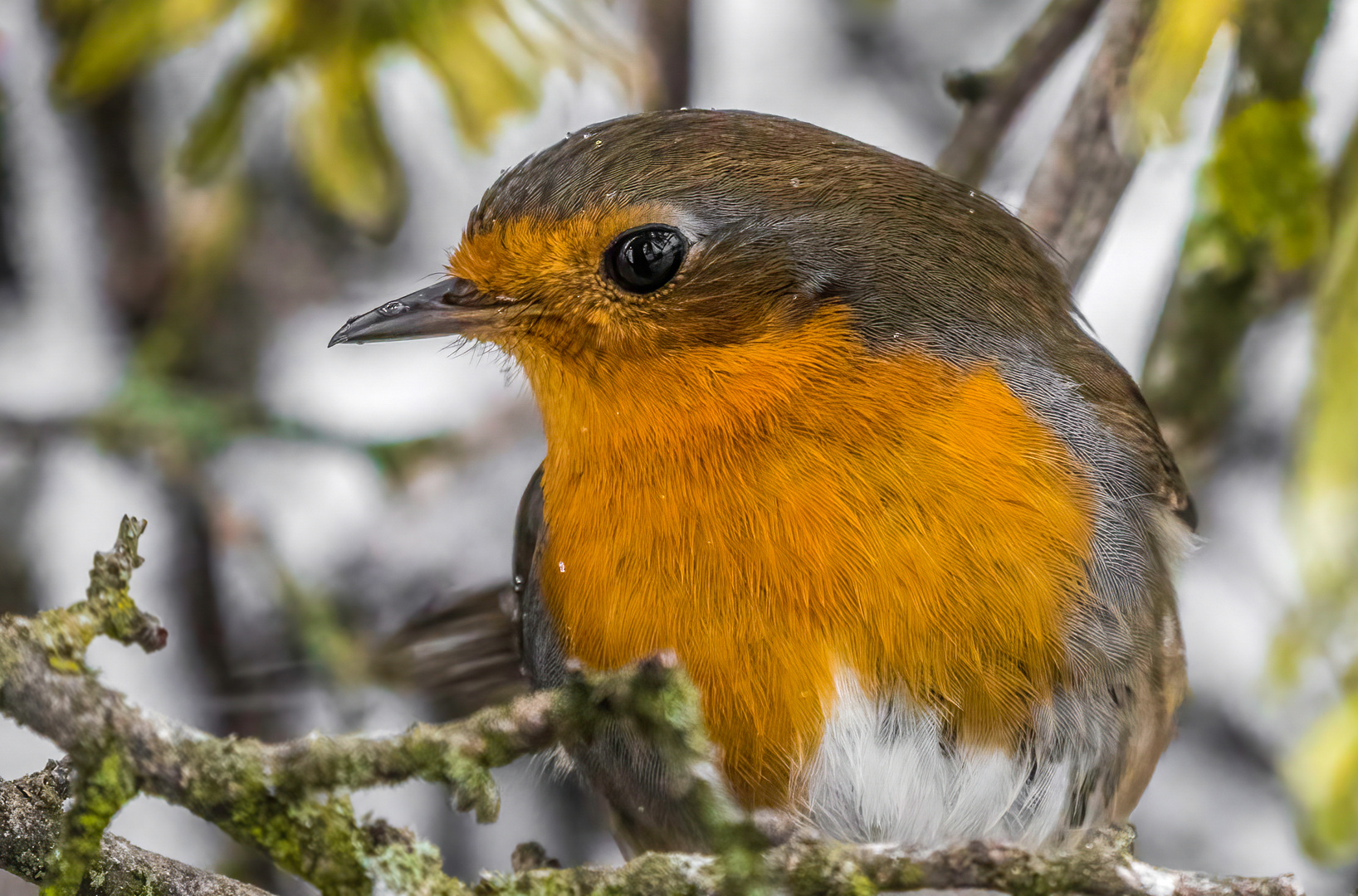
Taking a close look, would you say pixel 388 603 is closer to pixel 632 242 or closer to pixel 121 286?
pixel 121 286

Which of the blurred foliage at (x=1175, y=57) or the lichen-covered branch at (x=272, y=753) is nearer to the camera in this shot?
the lichen-covered branch at (x=272, y=753)

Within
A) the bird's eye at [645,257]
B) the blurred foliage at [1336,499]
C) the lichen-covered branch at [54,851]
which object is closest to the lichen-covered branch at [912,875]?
the lichen-covered branch at [54,851]

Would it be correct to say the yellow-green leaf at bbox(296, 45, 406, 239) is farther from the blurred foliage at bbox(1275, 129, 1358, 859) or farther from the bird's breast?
the blurred foliage at bbox(1275, 129, 1358, 859)

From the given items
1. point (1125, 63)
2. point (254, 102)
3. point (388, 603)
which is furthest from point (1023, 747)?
point (254, 102)

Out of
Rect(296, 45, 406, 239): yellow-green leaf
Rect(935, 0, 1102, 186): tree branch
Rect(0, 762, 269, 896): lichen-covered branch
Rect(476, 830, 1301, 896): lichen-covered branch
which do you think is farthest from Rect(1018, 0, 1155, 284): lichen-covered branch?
Rect(0, 762, 269, 896): lichen-covered branch

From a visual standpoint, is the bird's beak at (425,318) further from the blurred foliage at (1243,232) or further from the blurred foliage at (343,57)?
the blurred foliage at (1243,232)

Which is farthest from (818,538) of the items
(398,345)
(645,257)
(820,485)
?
(398,345)
